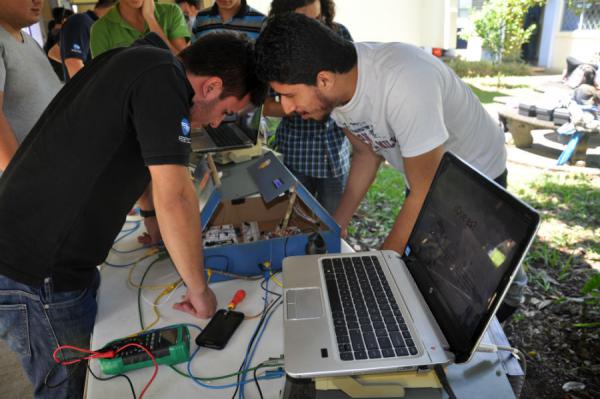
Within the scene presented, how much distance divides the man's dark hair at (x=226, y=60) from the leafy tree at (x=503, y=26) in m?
9.25

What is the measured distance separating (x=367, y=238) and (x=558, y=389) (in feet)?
5.66

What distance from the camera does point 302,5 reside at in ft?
6.58

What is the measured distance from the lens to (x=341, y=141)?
226cm

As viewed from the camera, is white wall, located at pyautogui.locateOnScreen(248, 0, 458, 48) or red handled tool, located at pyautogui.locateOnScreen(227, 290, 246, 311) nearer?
red handled tool, located at pyautogui.locateOnScreen(227, 290, 246, 311)

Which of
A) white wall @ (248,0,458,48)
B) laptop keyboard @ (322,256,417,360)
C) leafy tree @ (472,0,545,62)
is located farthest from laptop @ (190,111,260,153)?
leafy tree @ (472,0,545,62)

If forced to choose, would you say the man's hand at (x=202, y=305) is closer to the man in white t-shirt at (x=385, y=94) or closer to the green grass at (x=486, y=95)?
the man in white t-shirt at (x=385, y=94)

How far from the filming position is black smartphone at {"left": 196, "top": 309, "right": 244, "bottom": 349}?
106cm

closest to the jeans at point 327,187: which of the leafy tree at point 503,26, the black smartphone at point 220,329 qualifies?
the black smartphone at point 220,329

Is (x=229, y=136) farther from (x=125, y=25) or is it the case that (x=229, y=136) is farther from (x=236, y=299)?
(x=236, y=299)

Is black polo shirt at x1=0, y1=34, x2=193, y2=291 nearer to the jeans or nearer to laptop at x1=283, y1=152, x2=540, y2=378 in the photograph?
laptop at x1=283, y1=152, x2=540, y2=378

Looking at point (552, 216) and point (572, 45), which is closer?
point (552, 216)

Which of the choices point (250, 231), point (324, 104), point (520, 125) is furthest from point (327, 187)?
point (520, 125)

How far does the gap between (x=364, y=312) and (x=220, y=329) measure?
381 mm

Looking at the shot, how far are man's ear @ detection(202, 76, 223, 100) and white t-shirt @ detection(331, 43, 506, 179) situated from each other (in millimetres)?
414
